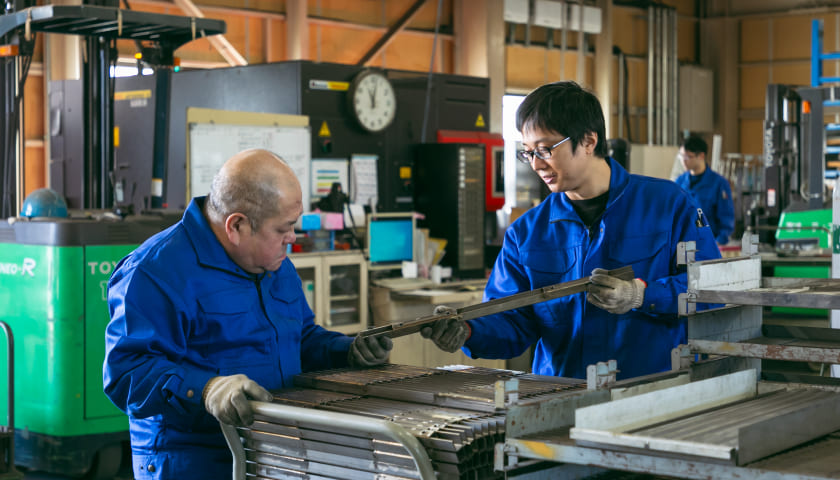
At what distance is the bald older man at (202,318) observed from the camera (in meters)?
1.91

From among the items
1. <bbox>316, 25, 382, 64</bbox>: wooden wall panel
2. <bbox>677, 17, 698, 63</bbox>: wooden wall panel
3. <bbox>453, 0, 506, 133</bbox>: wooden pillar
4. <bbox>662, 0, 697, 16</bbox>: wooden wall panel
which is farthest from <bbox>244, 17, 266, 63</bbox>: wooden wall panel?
<bbox>677, 17, 698, 63</bbox>: wooden wall panel

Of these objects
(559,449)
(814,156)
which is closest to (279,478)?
(559,449)

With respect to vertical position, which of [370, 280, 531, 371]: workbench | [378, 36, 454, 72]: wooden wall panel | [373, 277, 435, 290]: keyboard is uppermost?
[378, 36, 454, 72]: wooden wall panel

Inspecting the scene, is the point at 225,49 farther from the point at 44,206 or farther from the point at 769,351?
the point at 769,351

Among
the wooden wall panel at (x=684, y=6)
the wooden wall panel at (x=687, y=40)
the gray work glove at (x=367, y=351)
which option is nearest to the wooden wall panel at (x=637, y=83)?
the wooden wall panel at (x=687, y=40)

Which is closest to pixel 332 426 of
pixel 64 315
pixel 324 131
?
pixel 64 315

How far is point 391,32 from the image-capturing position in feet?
36.9

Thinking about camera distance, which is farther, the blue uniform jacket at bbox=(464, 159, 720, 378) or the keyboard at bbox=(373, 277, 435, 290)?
the keyboard at bbox=(373, 277, 435, 290)

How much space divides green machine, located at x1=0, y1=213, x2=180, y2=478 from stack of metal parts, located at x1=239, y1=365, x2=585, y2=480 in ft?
8.71

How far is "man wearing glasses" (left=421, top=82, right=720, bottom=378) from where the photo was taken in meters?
2.32

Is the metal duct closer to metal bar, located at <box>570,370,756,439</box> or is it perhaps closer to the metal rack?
the metal rack

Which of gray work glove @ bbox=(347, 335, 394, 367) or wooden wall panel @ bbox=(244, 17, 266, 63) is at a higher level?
wooden wall panel @ bbox=(244, 17, 266, 63)

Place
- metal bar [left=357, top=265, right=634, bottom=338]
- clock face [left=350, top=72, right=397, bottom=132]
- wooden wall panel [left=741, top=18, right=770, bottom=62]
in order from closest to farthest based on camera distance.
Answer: metal bar [left=357, top=265, right=634, bottom=338] < clock face [left=350, top=72, right=397, bottom=132] < wooden wall panel [left=741, top=18, right=770, bottom=62]

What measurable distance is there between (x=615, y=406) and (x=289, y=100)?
4.76 m
